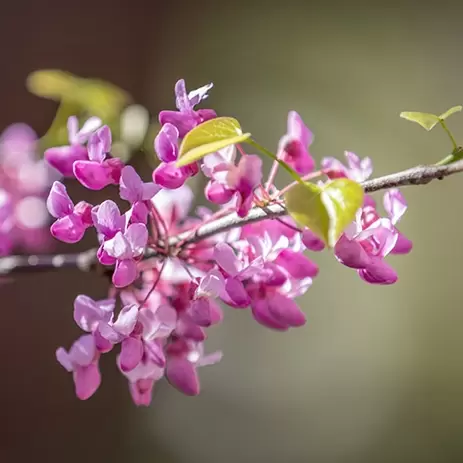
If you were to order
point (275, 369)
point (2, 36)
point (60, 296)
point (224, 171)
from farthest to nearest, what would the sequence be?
point (275, 369), point (60, 296), point (2, 36), point (224, 171)

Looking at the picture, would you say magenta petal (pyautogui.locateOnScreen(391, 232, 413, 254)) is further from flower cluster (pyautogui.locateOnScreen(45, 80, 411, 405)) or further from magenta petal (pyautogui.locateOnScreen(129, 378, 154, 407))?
magenta petal (pyautogui.locateOnScreen(129, 378, 154, 407))

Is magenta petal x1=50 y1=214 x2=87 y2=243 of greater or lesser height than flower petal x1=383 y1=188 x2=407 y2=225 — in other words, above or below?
Result: below

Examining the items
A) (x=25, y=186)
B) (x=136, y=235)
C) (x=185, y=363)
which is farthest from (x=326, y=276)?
(x=136, y=235)

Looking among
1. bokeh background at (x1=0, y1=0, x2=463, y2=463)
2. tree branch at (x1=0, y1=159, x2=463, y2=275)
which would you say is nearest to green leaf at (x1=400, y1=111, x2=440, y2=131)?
tree branch at (x1=0, y1=159, x2=463, y2=275)

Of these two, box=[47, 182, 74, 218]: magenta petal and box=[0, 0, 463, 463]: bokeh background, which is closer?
box=[47, 182, 74, 218]: magenta petal

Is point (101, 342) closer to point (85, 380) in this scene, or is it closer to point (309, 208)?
point (85, 380)

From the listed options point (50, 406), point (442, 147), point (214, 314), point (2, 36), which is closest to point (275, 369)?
point (50, 406)

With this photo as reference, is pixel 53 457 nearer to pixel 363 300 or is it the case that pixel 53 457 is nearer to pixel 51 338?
pixel 51 338

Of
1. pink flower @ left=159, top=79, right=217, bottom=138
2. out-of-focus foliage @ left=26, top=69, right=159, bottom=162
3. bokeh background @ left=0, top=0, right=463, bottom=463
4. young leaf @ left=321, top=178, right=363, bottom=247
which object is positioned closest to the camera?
young leaf @ left=321, top=178, right=363, bottom=247
